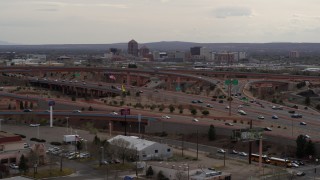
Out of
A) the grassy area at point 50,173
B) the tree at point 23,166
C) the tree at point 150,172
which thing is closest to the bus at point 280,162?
the tree at point 150,172

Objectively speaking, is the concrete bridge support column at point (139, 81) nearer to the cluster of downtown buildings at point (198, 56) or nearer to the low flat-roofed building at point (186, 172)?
the low flat-roofed building at point (186, 172)

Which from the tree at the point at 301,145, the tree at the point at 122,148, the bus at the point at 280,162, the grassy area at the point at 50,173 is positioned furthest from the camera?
the tree at the point at 301,145

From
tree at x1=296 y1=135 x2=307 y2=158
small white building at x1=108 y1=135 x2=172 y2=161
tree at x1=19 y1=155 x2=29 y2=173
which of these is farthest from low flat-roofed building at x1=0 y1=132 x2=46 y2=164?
tree at x1=296 y1=135 x2=307 y2=158

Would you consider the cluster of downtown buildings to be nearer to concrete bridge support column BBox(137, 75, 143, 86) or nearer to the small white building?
concrete bridge support column BBox(137, 75, 143, 86)

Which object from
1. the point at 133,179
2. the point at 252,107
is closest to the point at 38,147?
the point at 133,179

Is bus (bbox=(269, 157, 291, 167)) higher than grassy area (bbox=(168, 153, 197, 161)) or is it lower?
higher

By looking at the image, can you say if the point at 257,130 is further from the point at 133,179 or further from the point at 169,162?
the point at 133,179

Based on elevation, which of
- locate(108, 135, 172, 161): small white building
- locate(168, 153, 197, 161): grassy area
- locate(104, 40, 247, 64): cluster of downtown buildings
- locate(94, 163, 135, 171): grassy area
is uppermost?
locate(104, 40, 247, 64): cluster of downtown buildings

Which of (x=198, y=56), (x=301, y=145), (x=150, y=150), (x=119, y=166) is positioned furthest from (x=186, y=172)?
(x=198, y=56)

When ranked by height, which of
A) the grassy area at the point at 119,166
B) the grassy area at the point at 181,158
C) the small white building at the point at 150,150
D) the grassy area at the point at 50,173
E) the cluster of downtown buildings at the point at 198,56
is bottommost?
the grassy area at the point at 181,158

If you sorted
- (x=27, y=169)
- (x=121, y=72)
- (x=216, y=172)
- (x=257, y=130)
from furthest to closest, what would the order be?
(x=121, y=72) → (x=257, y=130) → (x=27, y=169) → (x=216, y=172)

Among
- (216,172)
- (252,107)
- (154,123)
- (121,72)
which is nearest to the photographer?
(216,172)
